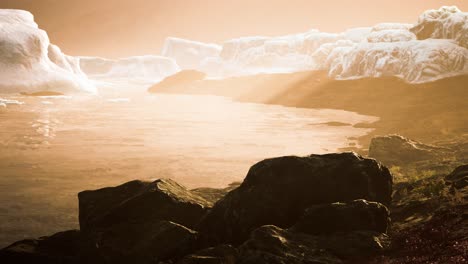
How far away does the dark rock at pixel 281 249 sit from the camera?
27.8 ft

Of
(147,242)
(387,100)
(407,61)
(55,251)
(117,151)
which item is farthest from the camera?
(407,61)

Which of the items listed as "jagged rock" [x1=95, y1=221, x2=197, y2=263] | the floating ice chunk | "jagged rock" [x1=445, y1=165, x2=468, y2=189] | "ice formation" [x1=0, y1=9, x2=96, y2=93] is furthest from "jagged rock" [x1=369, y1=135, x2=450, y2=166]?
"ice formation" [x1=0, y1=9, x2=96, y2=93]

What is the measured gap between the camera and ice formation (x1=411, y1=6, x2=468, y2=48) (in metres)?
80.3

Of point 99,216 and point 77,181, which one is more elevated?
point 99,216

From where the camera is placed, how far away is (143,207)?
40.2ft

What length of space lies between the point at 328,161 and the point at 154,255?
15.8 ft

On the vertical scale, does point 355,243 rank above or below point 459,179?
below

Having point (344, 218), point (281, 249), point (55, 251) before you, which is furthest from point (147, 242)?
point (344, 218)

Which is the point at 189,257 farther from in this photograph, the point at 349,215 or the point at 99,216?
the point at 99,216

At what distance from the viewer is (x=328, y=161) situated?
11.4 meters

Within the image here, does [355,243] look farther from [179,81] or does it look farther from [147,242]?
[179,81]

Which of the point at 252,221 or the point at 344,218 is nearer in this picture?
the point at 344,218

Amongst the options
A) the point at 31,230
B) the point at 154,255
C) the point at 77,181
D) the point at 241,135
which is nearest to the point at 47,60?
the point at 241,135

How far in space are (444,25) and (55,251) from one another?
88683 mm
